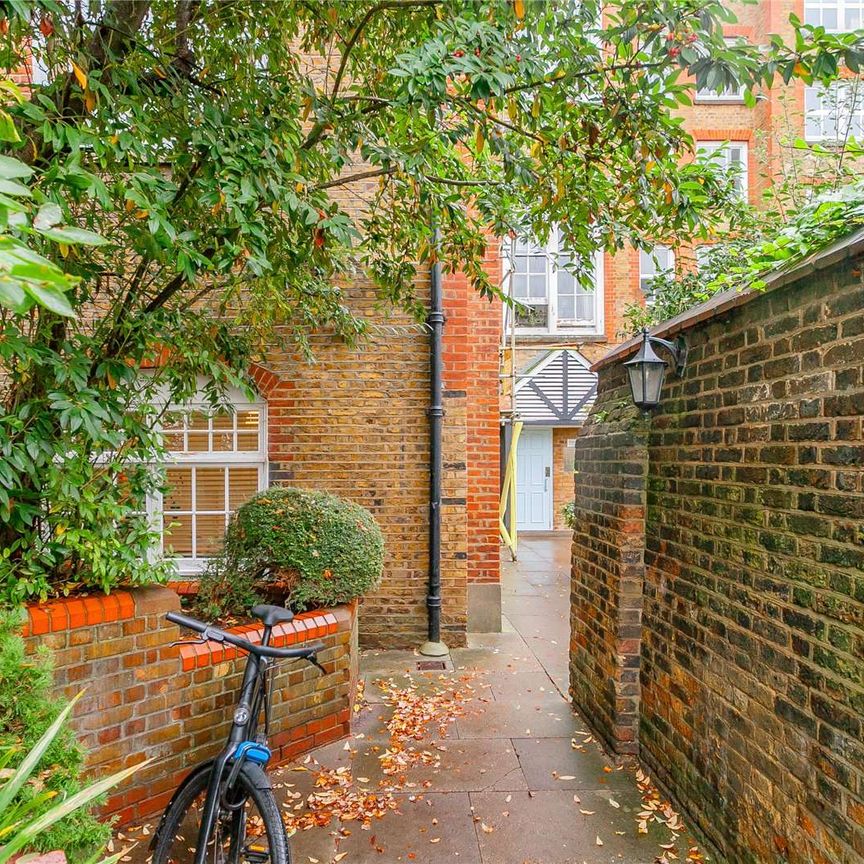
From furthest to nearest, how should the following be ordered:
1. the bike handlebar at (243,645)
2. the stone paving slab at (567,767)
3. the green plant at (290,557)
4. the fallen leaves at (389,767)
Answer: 1. the green plant at (290,557)
2. the stone paving slab at (567,767)
3. the fallen leaves at (389,767)
4. the bike handlebar at (243,645)

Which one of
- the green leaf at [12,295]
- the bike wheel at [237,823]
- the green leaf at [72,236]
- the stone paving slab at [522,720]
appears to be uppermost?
the green leaf at [72,236]

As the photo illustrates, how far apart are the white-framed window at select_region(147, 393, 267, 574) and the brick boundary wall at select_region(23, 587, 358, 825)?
2.60 meters

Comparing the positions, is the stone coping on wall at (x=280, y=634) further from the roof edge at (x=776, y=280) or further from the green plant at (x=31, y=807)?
the roof edge at (x=776, y=280)

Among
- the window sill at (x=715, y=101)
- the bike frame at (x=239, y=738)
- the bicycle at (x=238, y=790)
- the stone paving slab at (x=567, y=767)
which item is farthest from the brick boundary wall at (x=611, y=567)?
the window sill at (x=715, y=101)

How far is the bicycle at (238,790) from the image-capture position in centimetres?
228

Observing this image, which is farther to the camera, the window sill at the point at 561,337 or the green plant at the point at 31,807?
the window sill at the point at 561,337

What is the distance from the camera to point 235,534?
163 inches

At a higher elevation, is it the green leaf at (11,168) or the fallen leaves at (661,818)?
the green leaf at (11,168)

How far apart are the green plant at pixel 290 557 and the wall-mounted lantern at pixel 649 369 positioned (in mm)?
2113

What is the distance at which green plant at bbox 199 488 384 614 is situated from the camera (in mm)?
4008

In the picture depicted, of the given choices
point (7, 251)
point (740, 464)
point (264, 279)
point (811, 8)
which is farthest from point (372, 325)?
point (811, 8)

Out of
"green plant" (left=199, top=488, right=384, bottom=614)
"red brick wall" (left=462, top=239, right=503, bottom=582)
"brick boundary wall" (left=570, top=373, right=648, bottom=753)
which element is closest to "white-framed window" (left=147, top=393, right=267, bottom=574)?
"green plant" (left=199, top=488, right=384, bottom=614)

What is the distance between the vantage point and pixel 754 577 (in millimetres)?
2486

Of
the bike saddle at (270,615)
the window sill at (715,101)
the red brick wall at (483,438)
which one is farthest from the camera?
the window sill at (715,101)
